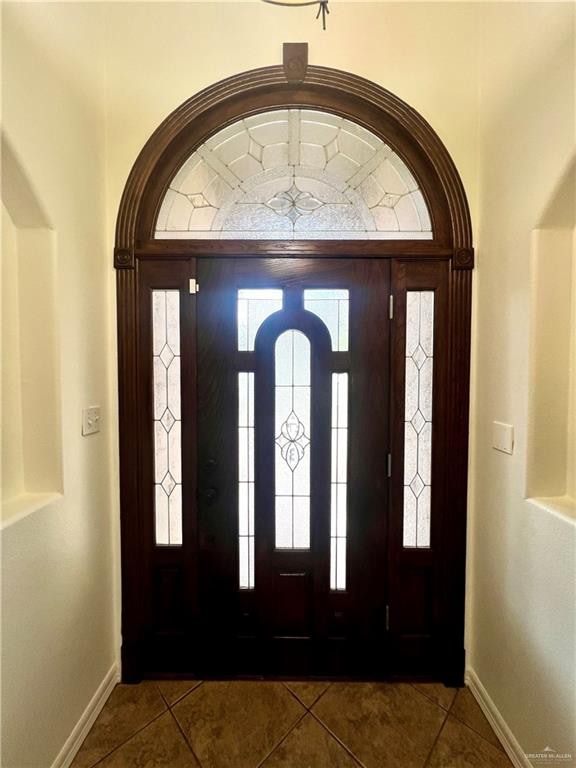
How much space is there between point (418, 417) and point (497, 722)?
1.30 meters

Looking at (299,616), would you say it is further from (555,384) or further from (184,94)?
(184,94)

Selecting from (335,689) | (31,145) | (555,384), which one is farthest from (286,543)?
(31,145)

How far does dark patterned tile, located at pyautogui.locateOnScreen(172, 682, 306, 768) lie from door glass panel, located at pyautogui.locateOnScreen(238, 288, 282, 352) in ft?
5.28

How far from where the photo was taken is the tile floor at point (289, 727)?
1390 mm

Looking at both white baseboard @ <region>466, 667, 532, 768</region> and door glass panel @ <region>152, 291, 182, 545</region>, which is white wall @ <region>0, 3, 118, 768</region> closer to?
door glass panel @ <region>152, 291, 182, 545</region>

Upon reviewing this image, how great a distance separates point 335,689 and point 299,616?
1.14 feet

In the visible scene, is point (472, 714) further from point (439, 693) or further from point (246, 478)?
point (246, 478)

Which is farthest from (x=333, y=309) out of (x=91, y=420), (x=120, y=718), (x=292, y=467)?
(x=120, y=718)

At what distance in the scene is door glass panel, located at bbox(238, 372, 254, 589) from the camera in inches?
68.7

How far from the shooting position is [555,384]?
1364 millimetres

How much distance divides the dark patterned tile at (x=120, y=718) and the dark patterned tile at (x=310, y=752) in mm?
558

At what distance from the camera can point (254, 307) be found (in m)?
1.73

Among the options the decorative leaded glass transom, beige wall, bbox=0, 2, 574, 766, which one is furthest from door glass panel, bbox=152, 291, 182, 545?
the decorative leaded glass transom

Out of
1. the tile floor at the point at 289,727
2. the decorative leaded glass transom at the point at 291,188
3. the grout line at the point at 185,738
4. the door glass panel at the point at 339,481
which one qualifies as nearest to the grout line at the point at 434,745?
the tile floor at the point at 289,727
